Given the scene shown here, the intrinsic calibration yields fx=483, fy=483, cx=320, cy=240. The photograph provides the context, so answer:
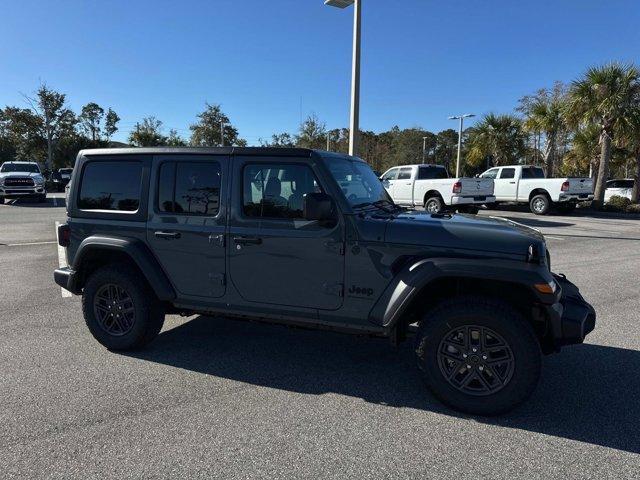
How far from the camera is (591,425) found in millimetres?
3184

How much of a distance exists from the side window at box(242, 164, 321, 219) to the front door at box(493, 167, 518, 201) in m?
18.4

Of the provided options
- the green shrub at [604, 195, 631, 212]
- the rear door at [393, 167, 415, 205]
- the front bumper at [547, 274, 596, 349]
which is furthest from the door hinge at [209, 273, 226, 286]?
the green shrub at [604, 195, 631, 212]

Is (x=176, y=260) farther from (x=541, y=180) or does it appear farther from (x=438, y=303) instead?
(x=541, y=180)

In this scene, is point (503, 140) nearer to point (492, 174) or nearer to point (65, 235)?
point (492, 174)

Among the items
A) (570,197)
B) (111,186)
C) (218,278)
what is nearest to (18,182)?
(111,186)

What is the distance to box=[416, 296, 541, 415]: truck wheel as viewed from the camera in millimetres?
3213

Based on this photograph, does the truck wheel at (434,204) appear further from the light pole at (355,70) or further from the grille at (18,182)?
the grille at (18,182)

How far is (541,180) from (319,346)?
17747mm

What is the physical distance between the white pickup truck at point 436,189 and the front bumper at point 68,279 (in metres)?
13.0

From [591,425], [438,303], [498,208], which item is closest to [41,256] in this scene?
[438,303]

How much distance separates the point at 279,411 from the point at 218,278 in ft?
4.02

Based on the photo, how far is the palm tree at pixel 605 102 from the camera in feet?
68.0

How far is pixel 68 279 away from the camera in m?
4.60

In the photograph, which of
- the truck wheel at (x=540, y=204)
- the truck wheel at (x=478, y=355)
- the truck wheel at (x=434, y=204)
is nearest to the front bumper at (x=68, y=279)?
the truck wheel at (x=478, y=355)
